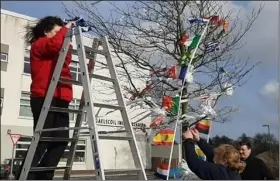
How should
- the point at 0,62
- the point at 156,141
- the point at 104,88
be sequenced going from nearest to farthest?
the point at 156,141 < the point at 104,88 < the point at 0,62

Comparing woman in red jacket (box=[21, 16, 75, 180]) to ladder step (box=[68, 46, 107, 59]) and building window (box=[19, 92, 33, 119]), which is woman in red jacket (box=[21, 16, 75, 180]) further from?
building window (box=[19, 92, 33, 119])

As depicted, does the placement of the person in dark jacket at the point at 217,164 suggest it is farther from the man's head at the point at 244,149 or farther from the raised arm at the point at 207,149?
the man's head at the point at 244,149

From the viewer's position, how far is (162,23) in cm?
1043

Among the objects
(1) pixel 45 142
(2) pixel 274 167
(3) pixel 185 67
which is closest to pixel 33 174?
(1) pixel 45 142

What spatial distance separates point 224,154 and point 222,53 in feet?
23.9

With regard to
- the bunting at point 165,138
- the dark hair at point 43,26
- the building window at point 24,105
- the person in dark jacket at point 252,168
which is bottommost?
the person in dark jacket at point 252,168

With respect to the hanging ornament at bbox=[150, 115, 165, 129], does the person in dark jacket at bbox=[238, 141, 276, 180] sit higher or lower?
lower

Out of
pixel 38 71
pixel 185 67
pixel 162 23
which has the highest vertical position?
pixel 162 23

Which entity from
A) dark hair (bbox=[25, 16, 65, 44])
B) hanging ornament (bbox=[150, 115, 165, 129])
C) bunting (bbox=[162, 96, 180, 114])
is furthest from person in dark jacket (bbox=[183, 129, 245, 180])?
hanging ornament (bbox=[150, 115, 165, 129])

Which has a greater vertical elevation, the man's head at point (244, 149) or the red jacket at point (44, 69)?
the red jacket at point (44, 69)

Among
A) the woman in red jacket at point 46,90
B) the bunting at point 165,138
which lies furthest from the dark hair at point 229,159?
the bunting at point 165,138

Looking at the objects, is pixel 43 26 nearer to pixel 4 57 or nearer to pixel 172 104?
pixel 172 104

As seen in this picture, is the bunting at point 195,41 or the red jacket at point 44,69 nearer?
the red jacket at point 44,69

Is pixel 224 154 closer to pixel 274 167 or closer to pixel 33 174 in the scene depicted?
pixel 33 174
